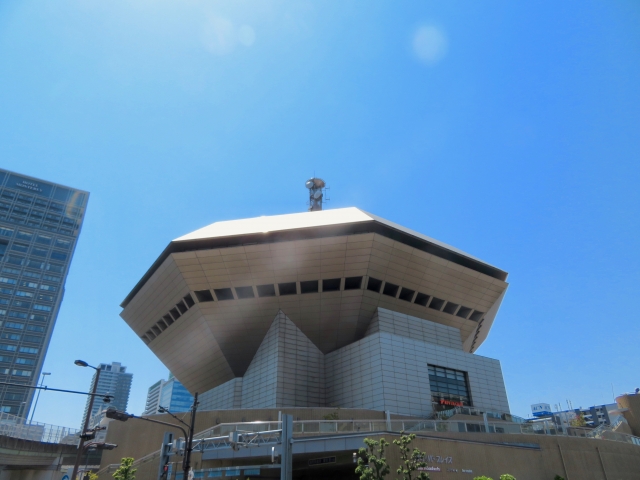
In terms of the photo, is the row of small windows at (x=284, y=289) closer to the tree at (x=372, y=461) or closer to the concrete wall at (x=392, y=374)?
the concrete wall at (x=392, y=374)

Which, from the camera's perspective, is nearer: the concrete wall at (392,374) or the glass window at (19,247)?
the concrete wall at (392,374)

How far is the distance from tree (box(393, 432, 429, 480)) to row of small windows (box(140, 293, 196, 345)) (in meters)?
29.6

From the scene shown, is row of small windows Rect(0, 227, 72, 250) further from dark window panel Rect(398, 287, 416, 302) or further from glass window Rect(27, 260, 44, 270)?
dark window panel Rect(398, 287, 416, 302)

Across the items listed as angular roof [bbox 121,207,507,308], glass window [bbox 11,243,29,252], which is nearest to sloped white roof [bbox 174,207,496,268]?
angular roof [bbox 121,207,507,308]

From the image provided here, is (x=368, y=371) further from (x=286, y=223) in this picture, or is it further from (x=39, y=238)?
(x=39, y=238)

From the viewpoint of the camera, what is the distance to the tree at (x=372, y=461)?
22.3 m

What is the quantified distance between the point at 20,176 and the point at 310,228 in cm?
13343

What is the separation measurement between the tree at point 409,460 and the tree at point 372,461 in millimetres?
835

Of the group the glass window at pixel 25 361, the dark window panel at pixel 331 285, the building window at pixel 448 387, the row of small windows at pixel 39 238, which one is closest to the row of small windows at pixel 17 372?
the glass window at pixel 25 361

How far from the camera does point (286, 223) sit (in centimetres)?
4619

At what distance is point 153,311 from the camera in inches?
2174

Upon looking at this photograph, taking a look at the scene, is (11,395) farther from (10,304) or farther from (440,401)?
(440,401)

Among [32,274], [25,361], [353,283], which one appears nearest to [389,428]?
[353,283]

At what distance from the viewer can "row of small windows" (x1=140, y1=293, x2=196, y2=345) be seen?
49.0 metres
